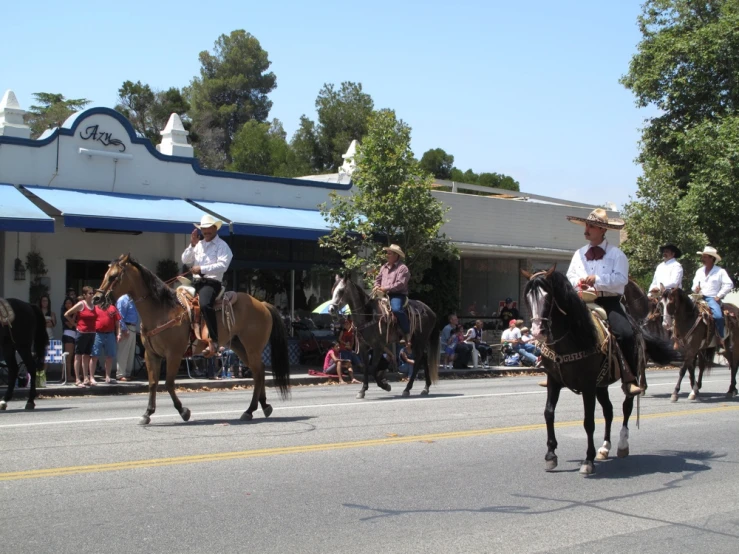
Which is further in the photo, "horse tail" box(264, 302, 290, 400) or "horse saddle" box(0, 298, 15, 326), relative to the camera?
"horse saddle" box(0, 298, 15, 326)

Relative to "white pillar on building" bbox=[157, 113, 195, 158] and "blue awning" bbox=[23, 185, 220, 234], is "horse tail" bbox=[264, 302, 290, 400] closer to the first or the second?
"blue awning" bbox=[23, 185, 220, 234]

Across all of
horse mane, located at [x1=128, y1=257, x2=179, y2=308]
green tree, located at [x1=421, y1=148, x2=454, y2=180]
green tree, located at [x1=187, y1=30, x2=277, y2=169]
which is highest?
green tree, located at [x1=187, y1=30, x2=277, y2=169]

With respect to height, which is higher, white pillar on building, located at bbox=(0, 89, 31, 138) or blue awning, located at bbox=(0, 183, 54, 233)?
white pillar on building, located at bbox=(0, 89, 31, 138)

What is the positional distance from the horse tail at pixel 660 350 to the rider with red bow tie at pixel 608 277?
4.00 feet

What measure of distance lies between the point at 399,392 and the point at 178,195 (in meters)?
9.12

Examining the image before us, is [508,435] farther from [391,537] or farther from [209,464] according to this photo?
[391,537]

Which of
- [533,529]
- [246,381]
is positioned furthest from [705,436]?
[246,381]

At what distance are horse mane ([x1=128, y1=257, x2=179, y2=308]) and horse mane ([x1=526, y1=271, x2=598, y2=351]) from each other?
18.8 ft

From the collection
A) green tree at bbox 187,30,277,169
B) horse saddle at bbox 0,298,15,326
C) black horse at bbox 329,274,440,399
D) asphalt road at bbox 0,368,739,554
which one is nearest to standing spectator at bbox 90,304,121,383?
horse saddle at bbox 0,298,15,326

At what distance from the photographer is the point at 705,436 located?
12.0 meters

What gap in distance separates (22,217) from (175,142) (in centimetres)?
665

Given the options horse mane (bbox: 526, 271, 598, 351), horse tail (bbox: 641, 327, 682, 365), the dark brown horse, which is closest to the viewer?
horse mane (bbox: 526, 271, 598, 351)

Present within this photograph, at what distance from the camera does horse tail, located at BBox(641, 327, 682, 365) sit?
11070 mm

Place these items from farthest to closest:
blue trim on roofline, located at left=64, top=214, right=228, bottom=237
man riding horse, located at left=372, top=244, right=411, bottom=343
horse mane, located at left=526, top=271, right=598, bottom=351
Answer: blue trim on roofline, located at left=64, top=214, right=228, bottom=237, man riding horse, located at left=372, top=244, right=411, bottom=343, horse mane, located at left=526, top=271, right=598, bottom=351
